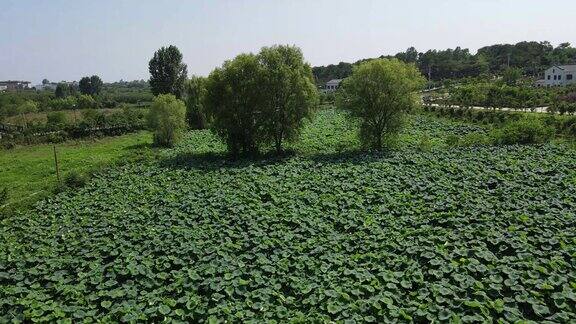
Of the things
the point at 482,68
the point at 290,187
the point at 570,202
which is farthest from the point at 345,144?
the point at 482,68

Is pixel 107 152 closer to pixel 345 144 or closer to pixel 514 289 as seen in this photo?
pixel 345 144

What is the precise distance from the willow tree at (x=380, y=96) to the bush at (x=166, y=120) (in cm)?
1467

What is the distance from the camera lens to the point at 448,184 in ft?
67.7

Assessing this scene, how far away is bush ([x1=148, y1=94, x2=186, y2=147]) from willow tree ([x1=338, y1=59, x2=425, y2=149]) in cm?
1467

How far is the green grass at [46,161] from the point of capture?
23.5 m

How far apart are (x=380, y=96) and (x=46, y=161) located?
78.9 feet

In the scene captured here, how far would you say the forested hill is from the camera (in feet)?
320

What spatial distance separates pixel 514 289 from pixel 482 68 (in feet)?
319

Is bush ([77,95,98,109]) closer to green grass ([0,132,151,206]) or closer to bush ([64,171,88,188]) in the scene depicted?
green grass ([0,132,151,206])

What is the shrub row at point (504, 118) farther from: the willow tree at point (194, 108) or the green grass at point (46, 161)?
the green grass at point (46, 161)

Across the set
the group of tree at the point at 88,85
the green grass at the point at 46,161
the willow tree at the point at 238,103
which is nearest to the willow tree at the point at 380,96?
the willow tree at the point at 238,103

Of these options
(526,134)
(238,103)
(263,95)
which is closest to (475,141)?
(526,134)

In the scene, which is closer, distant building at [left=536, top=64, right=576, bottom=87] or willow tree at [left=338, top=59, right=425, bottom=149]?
willow tree at [left=338, top=59, right=425, bottom=149]

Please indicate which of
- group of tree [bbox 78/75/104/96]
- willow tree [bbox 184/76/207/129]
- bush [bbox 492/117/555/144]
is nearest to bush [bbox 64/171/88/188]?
willow tree [bbox 184/76/207/129]
